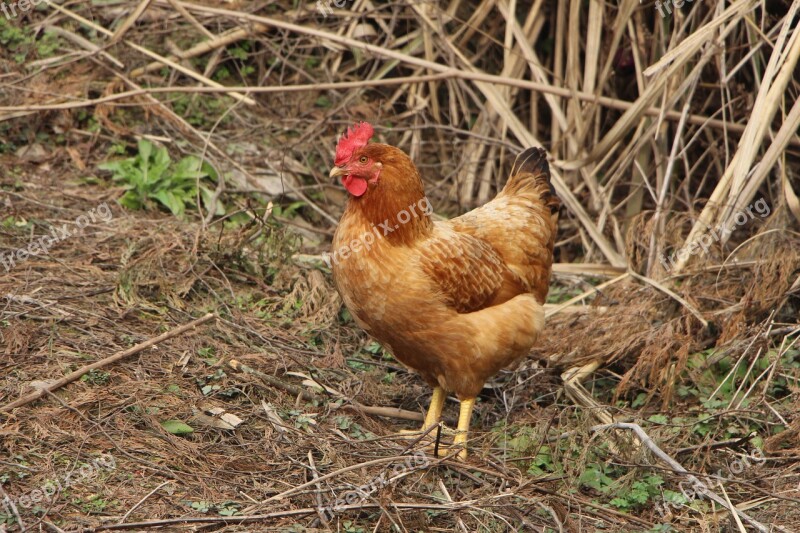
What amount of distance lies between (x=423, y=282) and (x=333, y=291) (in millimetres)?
1465

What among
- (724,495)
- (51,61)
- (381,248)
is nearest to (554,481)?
(724,495)

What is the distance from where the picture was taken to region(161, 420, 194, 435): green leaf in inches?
168

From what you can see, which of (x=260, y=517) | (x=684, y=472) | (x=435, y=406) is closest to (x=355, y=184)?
(x=435, y=406)

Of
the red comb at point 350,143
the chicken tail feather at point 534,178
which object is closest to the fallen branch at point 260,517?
the red comb at point 350,143

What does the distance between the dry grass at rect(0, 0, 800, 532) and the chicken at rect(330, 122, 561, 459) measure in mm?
447

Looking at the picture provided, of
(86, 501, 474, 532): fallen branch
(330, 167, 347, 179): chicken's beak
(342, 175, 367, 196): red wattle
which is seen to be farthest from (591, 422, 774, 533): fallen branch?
(330, 167, 347, 179): chicken's beak

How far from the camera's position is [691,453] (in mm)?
Result: 4594

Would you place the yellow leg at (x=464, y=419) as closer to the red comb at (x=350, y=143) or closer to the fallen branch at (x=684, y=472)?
the fallen branch at (x=684, y=472)

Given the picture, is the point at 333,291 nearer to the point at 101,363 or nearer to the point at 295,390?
the point at 295,390

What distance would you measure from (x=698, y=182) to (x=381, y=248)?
3545 millimetres

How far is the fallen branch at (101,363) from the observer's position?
4096 millimetres

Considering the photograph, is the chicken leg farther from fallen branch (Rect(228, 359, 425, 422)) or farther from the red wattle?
the red wattle

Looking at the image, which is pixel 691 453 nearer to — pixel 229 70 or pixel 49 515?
pixel 49 515

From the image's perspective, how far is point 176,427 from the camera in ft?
14.1
